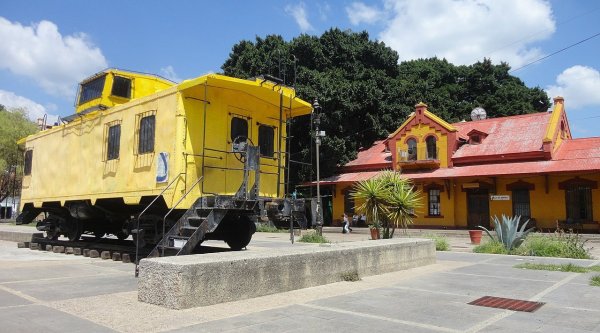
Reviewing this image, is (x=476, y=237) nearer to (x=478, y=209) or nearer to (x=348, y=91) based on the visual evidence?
(x=478, y=209)

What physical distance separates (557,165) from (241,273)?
23135 mm

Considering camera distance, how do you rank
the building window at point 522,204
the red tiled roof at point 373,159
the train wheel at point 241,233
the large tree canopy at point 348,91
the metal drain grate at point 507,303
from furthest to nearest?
the large tree canopy at point 348,91 → the red tiled roof at point 373,159 → the building window at point 522,204 → the train wheel at point 241,233 → the metal drain grate at point 507,303

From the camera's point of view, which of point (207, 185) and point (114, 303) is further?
point (207, 185)

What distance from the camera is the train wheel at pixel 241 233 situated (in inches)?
483

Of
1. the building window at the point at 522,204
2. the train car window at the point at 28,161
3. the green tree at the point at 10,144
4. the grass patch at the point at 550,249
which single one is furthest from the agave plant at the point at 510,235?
the green tree at the point at 10,144

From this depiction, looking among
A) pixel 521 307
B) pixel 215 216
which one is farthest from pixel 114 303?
pixel 521 307

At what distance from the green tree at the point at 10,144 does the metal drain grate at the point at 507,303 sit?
41.2m

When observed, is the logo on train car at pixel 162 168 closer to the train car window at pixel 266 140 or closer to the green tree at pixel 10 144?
the train car window at pixel 266 140

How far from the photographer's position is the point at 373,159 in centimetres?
3391

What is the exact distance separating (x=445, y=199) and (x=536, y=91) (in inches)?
884

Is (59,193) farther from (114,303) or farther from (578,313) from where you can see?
(578,313)

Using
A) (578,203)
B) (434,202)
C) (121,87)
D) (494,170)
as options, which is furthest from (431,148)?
(121,87)

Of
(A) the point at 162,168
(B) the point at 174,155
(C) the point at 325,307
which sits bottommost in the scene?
(C) the point at 325,307

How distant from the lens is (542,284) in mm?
8852
